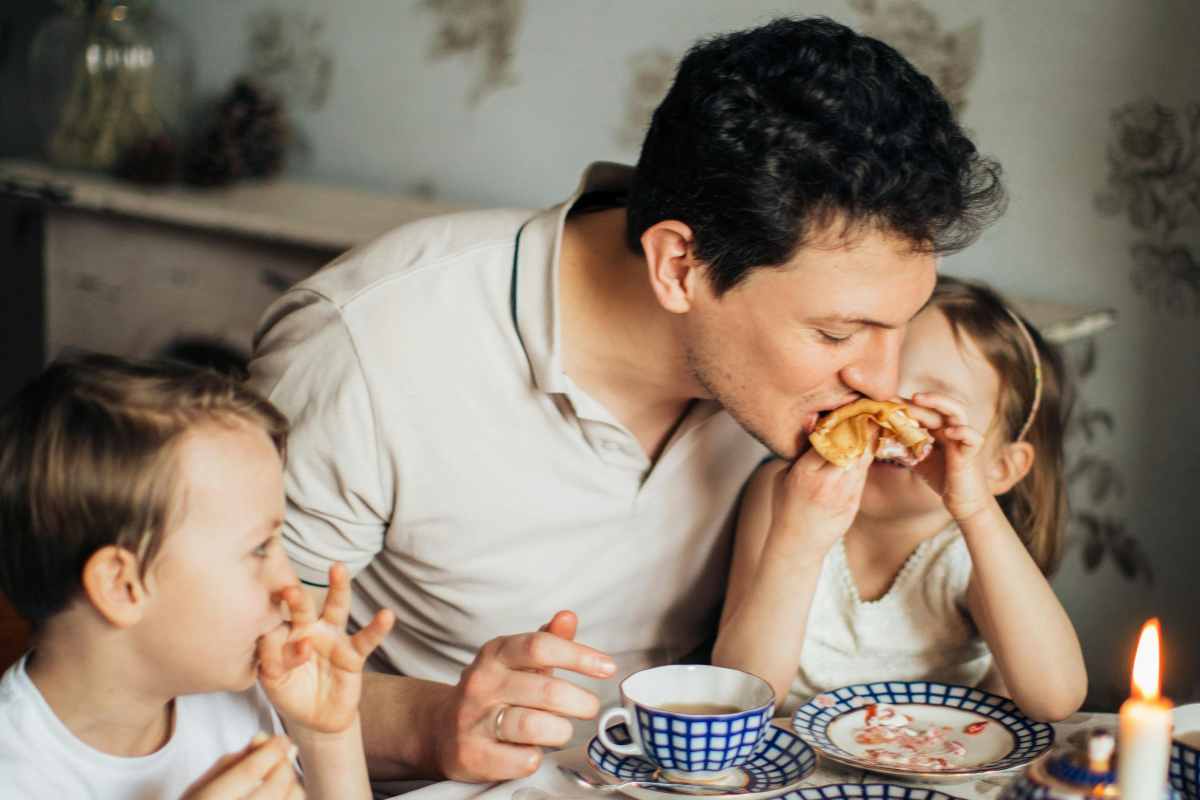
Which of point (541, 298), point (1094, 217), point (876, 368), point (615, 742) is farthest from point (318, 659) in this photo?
point (1094, 217)

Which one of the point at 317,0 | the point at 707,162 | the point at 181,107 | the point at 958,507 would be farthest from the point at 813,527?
the point at 181,107

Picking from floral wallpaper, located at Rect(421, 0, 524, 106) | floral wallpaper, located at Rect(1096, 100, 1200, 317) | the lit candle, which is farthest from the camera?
floral wallpaper, located at Rect(421, 0, 524, 106)

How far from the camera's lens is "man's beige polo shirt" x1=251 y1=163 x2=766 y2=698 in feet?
4.81

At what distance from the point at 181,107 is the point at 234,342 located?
675mm

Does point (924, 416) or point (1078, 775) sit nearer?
point (1078, 775)

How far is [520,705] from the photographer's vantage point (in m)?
1.19

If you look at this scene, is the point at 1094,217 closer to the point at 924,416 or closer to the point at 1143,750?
the point at 924,416

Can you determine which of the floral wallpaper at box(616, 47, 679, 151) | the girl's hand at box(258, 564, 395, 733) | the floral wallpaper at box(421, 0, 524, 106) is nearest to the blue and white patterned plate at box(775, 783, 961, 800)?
the girl's hand at box(258, 564, 395, 733)

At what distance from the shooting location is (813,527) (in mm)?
1435

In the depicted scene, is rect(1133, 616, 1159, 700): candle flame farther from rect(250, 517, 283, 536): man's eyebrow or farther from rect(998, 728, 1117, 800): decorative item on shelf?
rect(250, 517, 283, 536): man's eyebrow

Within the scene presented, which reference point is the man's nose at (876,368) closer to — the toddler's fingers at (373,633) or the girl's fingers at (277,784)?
the toddler's fingers at (373,633)

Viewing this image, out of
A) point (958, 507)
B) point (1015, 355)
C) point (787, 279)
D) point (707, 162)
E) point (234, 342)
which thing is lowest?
point (234, 342)

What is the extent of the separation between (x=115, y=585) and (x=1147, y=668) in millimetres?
749

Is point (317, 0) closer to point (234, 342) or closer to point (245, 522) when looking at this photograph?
point (234, 342)
